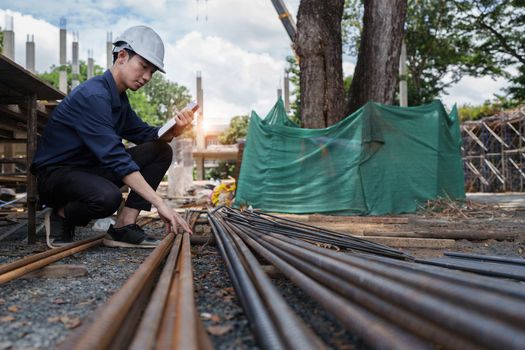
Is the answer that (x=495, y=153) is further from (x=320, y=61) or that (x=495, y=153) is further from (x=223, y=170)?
(x=320, y=61)

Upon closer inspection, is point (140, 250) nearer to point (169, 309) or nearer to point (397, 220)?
point (169, 309)

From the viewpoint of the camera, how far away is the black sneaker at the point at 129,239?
3006 mm

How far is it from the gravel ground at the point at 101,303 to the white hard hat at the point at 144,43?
1.30 meters

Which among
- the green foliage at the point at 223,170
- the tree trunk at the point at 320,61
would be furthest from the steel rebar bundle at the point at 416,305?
the green foliage at the point at 223,170

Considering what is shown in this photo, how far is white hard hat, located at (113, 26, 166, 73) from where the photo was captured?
8.91ft

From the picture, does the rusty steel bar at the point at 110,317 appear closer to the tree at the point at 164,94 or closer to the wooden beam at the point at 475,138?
the wooden beam at the point at 475,138

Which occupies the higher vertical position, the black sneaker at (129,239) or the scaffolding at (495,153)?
the scaffolding at (495,153)

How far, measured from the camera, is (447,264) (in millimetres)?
2055

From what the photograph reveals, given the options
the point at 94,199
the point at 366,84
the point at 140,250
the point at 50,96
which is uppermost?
the point at 366,84

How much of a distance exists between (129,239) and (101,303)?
1.33 metres

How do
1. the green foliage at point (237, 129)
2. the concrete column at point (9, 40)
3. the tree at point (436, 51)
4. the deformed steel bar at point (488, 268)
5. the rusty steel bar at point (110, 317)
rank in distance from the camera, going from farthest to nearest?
the green foliage at point (237, 129)
the tree at point (436, 51)
the concrete column at point (9, 40)
the deformed steel bar at point (488, 268)
the rusty steel bar at point (110, 317)

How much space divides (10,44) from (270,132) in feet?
37.3

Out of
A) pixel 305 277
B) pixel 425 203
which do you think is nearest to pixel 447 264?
pixel 305 277

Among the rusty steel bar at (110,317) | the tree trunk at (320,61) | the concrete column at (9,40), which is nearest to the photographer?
the rusty steel bar at (110,317)
